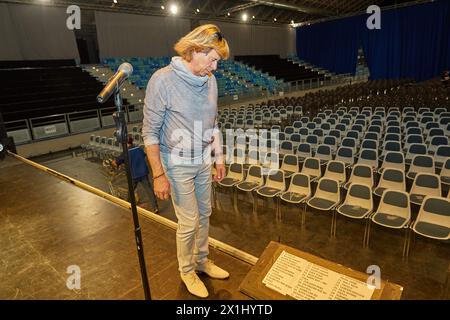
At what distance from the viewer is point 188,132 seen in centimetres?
190

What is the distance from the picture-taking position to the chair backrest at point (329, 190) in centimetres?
451

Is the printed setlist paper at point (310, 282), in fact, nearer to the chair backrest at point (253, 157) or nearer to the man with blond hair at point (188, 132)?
the man with blond hair at point (188, 132)

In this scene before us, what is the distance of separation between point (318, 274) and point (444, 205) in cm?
267

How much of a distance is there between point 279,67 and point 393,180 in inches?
894

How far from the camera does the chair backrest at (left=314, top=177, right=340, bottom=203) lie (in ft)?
14.8

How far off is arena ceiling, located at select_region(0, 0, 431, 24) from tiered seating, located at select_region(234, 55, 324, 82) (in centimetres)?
298

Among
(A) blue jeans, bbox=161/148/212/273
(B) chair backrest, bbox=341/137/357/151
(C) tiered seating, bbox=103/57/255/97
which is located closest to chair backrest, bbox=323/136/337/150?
(B) chair backrest, bbox=341/137/357/151

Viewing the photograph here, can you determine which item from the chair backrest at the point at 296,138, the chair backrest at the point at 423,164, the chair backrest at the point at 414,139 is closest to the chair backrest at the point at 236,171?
the chair backrest at the point at 296,138

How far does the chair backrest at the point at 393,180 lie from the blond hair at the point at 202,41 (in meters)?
4.14

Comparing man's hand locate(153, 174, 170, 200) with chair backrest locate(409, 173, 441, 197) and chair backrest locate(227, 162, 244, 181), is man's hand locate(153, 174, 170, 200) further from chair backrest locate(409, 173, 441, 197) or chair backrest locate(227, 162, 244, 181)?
chair backrest locate(409, 173, 441, 197)

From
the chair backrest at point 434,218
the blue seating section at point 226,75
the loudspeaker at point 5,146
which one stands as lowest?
the chair backrest at point 434,218

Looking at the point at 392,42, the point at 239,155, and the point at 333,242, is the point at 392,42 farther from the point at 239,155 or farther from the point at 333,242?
the point at 333,242

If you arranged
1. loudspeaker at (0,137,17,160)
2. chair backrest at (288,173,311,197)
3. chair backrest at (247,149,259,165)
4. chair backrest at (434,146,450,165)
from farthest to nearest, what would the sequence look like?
loudspeaker at (0,137,17,160) → chair backrest at (247,149,259,165) → chair backrest at (434,146,450,165) → chair backrest at (288,173,311,197)

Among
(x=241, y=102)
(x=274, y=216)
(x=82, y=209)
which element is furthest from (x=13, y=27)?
(x=274, y=216)
